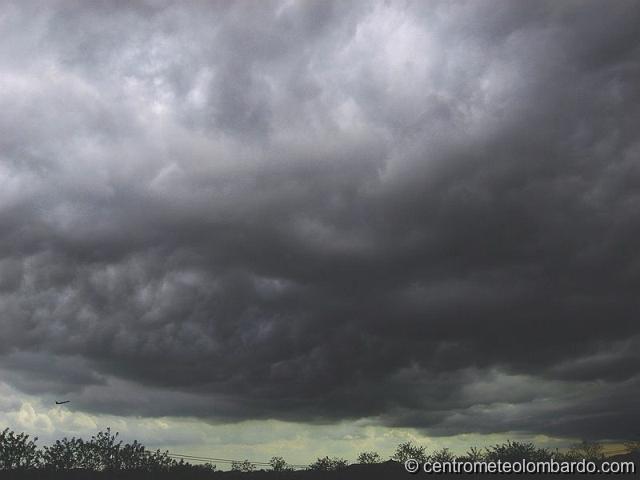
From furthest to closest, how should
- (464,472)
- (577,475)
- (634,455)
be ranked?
(634,455) < (464,472) < (577,475)

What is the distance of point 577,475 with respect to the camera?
139250mm

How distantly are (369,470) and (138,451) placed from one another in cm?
6265

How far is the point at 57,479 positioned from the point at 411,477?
253 ft

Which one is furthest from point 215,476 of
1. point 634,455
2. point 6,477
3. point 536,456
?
point 634,455

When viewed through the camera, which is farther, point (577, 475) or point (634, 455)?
point (634, 455)

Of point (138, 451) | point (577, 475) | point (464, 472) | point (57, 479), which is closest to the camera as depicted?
point (57, 479)

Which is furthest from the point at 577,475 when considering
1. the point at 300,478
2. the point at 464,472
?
the point at 300,478

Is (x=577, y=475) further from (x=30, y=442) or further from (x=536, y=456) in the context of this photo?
(x=30, y=442)

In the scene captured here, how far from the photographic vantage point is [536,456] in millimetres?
179875

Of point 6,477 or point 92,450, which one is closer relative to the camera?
point 6,477

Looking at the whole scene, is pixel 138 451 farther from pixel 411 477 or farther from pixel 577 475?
pixel 577 475

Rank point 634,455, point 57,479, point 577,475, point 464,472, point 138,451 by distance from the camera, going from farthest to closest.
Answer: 1. point 634,455
2. point 138,451
3. point 464,472
4. point 577,475
5. point 57,479

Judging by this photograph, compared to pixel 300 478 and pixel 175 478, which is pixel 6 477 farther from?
pixel 300 478

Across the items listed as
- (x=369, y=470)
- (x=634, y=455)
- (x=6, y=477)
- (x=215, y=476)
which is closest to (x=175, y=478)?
(x=215, y=476)
